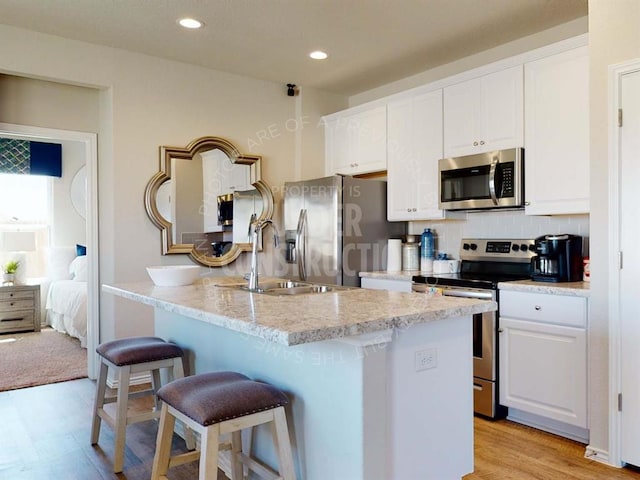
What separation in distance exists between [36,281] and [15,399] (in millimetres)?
3321

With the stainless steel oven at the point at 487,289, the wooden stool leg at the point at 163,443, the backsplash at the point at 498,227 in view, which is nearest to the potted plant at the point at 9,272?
the backsplash at the point at 498,227

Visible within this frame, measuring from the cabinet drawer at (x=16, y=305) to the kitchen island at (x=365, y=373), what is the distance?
16.3ft

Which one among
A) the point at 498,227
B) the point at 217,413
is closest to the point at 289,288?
the point at 217,413

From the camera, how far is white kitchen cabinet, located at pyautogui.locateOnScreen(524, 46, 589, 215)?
2.97 meters

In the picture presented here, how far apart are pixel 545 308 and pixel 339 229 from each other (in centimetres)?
168

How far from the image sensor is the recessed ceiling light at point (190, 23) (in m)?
3.32

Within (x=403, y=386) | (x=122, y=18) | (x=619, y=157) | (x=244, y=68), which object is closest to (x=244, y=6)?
(x=122, y=18)

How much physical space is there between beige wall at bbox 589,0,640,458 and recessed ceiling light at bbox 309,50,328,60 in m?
1.93

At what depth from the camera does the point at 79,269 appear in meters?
6.32

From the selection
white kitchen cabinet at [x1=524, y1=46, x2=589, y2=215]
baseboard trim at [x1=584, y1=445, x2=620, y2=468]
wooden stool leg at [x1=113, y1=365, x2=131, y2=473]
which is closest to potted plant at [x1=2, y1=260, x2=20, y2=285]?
wooden stool leg at [x1=113, y1=365, x2=131, y2=473]

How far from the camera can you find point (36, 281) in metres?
6.59

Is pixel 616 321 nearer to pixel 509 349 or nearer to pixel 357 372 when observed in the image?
pixel 509 349

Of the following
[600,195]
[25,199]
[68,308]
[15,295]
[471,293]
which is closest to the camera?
[600,195]

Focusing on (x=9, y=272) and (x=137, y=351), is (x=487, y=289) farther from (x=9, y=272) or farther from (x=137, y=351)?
(x=9, y=272)
